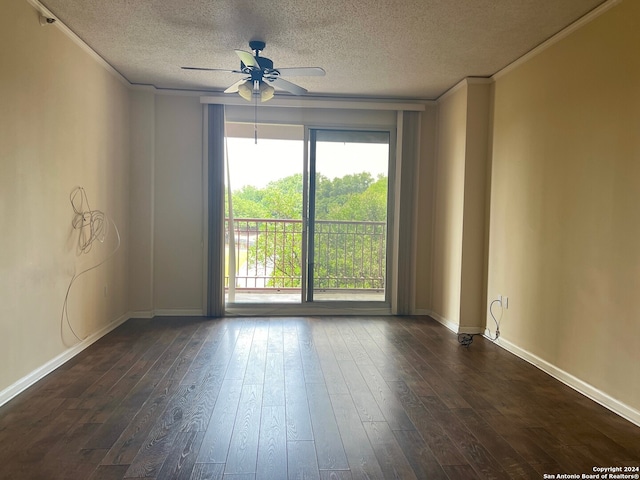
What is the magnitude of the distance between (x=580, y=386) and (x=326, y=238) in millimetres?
3149

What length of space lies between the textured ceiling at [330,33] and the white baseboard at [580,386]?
98.2 inches

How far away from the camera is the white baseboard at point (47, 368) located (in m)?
2.76

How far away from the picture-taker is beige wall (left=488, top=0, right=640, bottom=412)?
8.91 feet

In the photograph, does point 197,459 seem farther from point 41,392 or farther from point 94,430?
point 41,392

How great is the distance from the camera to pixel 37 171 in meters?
3.10

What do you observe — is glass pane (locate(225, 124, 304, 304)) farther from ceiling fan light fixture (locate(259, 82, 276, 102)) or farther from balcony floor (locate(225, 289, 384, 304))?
ceiling fan light fixture (locate(259, 82, 276, 102))

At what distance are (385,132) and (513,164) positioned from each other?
184cm

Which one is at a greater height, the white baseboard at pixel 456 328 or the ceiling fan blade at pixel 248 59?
the ceiling fan blade at pixel 248 59

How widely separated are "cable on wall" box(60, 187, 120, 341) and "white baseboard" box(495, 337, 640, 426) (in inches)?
147

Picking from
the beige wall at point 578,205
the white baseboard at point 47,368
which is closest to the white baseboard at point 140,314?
the white baseboard at point 47,368

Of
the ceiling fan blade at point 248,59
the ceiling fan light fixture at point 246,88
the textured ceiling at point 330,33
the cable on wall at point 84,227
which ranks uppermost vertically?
the textured ceiling at point 330,33

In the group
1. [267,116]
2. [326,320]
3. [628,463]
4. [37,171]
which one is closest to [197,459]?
[628,463]

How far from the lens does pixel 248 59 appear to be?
3279 millimetres
